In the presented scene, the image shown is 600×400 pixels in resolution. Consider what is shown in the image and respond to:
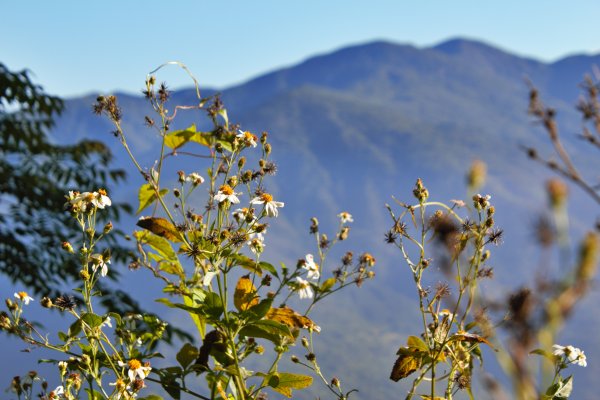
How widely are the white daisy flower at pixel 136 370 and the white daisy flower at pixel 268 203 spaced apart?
50cm

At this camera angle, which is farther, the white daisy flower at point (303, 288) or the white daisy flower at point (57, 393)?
the white daisy flower at point (303, 288)

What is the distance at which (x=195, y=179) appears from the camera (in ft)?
6.93

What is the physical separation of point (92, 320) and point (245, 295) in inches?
16.4

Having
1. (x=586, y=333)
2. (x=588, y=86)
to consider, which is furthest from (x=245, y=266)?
(x=586, y=333)

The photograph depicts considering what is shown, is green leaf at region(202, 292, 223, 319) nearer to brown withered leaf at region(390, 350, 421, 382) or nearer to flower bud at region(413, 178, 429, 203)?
brown withered leaf at region(390, 350, 421, 382)

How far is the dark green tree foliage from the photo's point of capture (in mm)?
7277

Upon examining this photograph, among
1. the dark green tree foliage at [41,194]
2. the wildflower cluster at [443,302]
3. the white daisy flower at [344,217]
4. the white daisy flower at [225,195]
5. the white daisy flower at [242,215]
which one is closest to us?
the wildflower cluster at [443,302]

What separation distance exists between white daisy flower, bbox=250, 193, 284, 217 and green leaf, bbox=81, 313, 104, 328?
498mm

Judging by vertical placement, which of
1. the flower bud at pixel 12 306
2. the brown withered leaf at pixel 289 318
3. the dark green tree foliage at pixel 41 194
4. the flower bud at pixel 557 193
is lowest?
the flower bud at pixel 557 193

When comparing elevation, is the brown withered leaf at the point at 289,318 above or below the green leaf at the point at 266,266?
below

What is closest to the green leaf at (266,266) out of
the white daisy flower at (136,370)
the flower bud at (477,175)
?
the white daisy flower at (136,370)

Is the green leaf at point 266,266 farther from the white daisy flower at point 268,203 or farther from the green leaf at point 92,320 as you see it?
the green leaf at point 92,320

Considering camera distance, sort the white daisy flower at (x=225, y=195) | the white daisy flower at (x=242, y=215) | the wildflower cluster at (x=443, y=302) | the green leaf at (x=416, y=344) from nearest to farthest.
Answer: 1. the wildflower cluster at (x=443, y=302)
2. the green leaf at (x=416, y=344)
3. the white daisy flower at (x=225, y=195)
4. the white daisy flower at (x=242, y=215)

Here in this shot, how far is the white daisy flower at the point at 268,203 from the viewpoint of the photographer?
1.84 m
